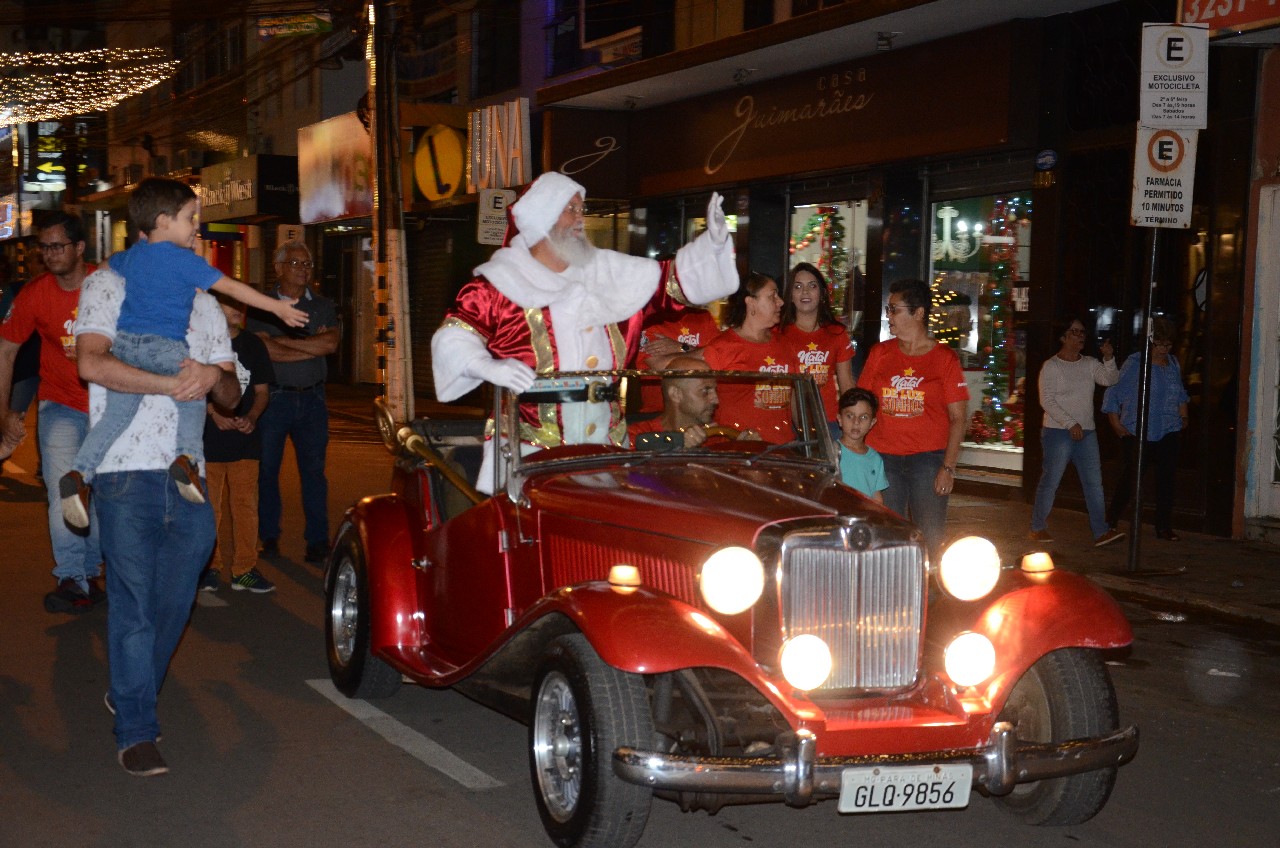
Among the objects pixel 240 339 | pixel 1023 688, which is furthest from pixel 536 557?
pixel 240 339

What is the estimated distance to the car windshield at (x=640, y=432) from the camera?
17.9 feet

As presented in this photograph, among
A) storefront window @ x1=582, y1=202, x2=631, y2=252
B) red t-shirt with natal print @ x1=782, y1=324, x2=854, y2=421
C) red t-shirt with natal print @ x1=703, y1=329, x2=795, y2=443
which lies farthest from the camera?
storefront window @ x1=582, y1=202, x2=631, y2=252

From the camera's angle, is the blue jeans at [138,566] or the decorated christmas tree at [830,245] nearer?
the blue jeans at [138,566]

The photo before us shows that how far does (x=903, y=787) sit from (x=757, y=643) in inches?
25.7

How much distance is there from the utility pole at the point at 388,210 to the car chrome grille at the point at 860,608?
13.7 m

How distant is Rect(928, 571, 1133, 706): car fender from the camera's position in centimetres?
459

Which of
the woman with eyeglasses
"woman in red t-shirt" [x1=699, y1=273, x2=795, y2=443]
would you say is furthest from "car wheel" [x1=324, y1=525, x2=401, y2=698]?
the woman with eyeglasses

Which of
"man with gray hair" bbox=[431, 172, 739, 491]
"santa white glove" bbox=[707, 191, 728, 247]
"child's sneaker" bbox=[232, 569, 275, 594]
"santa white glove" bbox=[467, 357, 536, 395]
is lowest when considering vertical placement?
"child's sneaker" bbox=[232, 569, 275, 594]

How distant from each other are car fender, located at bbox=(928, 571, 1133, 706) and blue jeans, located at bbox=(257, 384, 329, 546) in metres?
5.92

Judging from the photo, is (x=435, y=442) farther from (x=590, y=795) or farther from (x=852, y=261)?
(x=852, y=261)

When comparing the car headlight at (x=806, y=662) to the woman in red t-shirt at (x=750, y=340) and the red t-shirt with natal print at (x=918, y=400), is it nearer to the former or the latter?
the woman in red t-shirt at (x=750, y=340)

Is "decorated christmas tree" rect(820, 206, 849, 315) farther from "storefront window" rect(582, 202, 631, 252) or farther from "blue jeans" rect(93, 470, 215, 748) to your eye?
"blue jeans" rect(93, 470, 215, 748)

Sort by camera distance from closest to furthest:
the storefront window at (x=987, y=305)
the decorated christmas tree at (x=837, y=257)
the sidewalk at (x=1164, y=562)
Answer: the sidewalk at (x=1164, y=562), the storefront window at (x=987, y=305), the decorated christmas tree at (x=837, y=257)

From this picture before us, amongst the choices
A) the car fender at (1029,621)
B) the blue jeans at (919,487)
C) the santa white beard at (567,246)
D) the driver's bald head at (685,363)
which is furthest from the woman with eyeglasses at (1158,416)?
the car fender at (1029,621)
